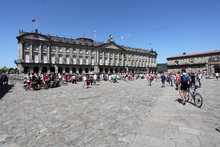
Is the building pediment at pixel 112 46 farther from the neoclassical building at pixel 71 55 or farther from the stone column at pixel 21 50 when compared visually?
the stone column at pixel 21 50

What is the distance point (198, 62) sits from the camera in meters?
56.0

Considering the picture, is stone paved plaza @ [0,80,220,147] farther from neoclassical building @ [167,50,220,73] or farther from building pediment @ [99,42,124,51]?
neoclassical building @ [167,50,220,73]

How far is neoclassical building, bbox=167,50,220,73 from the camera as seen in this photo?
47.7m

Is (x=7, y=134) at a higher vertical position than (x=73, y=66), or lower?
lower

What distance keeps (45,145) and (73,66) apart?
137 feet

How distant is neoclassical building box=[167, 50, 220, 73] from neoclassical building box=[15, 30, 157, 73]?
748 inches

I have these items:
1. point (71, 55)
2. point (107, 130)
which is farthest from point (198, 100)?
point (71, 55)

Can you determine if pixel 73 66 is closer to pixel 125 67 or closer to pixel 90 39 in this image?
pixel 90 39

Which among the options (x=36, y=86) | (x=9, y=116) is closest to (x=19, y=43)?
(x=36, y=86)

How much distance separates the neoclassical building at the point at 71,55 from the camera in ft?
112

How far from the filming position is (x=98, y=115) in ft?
13.6

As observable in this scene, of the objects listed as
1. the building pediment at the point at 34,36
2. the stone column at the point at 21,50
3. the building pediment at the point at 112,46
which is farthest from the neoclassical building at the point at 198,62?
the stone column at the point at 21,50

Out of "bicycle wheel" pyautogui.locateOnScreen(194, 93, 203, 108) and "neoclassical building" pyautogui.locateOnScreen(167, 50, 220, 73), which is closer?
"bicycle wheel" pyautogui.locateOnScreen(194, 93, 203, 108)

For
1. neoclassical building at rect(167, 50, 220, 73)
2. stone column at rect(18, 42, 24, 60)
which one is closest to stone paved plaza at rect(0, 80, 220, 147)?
stone column at rect(18, 42, 24, 60)
